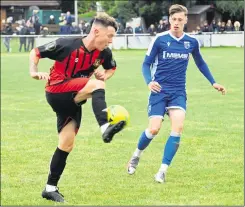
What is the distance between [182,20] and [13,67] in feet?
78.0

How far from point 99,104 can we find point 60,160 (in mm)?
1466

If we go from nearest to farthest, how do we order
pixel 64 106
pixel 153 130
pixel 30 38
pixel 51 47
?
pixel 51 47
pixel 64 106
pixel 153 130
pixel 30 38

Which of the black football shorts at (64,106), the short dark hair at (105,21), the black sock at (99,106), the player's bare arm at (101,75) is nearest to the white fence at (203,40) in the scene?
the black football shorts at (64,106)

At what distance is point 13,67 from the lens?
32.6m

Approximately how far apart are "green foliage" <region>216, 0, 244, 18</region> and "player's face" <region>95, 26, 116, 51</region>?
189ft

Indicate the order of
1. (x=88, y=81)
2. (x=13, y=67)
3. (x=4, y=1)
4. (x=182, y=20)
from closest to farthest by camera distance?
1. (x=88, y=81)
2. (x=182, y=20)
3. (x=13, y=67)
4. (x=4, y=1)

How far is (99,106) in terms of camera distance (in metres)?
7.37

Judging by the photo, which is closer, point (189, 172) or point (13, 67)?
point (189, 172)

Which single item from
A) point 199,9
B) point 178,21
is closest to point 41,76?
point 178,21

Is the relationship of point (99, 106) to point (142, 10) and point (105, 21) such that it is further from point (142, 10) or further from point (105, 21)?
point (142, 10)

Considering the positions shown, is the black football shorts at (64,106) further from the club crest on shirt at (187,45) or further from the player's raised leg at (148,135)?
the club crest on shirt at (187,45)

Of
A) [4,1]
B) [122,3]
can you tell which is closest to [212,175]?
[122,3]

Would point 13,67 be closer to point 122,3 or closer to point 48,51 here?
point 48,51

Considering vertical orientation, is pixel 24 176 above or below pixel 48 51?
below
